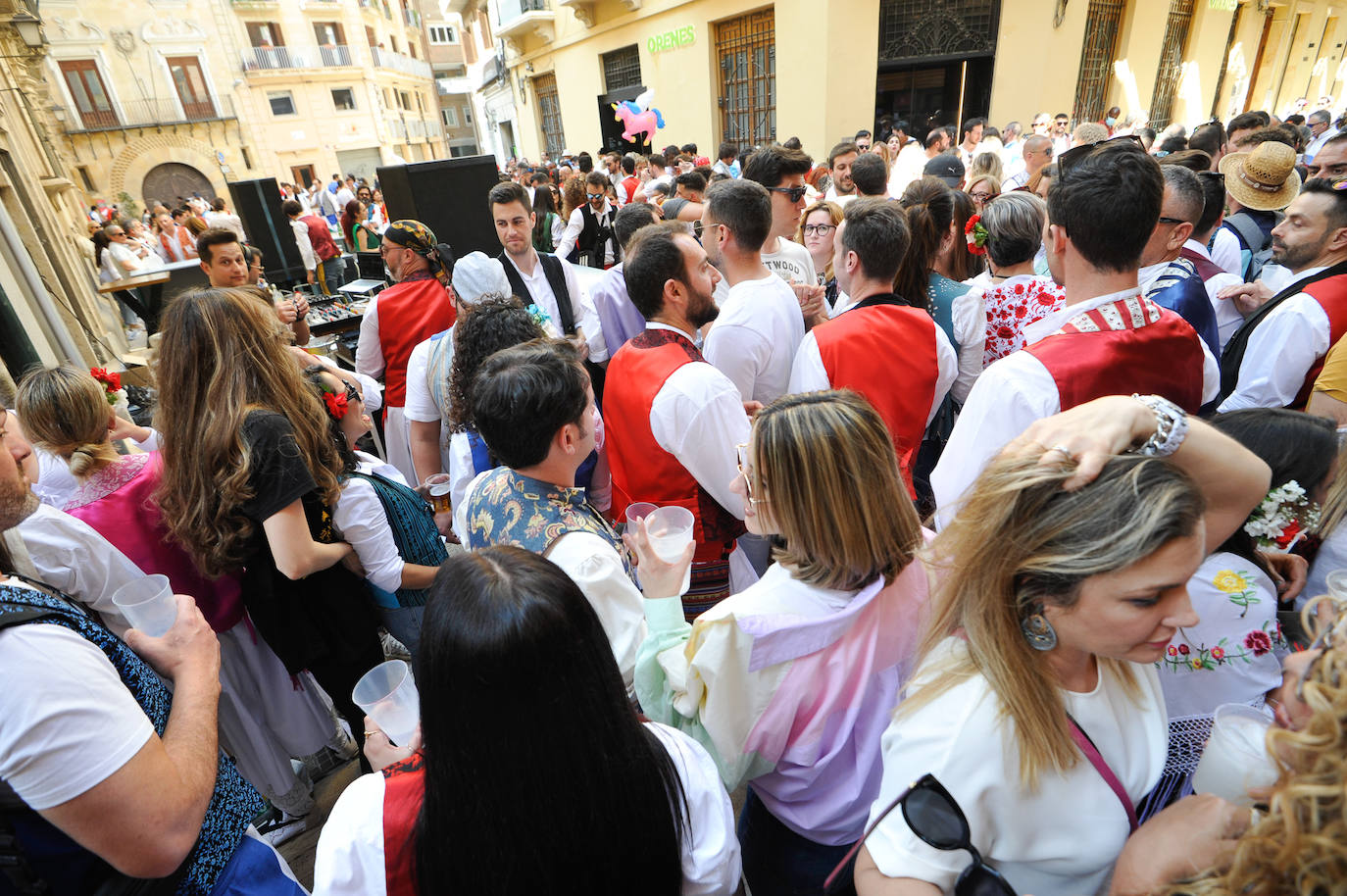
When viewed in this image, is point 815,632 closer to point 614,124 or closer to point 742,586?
point 742,586

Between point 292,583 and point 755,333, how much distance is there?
207cm

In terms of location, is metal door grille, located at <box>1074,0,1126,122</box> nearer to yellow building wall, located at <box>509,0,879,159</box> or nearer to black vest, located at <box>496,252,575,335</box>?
yellow building wall, located at <box>509,0,879,159</box>

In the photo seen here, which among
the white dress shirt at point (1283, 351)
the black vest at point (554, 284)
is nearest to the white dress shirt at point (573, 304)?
the black vest at point (554, 284)

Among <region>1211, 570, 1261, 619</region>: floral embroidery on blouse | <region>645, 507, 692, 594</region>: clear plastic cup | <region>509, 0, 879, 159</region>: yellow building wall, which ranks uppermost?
<region>509, 0, 879, 159</region>: yellow building wall

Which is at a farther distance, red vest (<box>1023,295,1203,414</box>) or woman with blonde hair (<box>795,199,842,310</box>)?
woman with blonde hair (<box>795,199,842,310</box>)

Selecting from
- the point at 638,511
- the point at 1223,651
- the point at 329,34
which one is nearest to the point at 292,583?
the point at 638,511

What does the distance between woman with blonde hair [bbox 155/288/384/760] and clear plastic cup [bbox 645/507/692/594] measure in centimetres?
104

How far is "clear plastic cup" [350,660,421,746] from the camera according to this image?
1.36 metres

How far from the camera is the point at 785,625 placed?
1227 millimetres

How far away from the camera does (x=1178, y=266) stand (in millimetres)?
2734

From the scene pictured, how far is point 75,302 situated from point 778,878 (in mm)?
10455

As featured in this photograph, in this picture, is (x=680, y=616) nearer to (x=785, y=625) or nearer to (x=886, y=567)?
(x=785, y=625)

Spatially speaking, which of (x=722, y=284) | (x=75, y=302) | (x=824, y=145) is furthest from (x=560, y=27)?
(x=722, y=284)

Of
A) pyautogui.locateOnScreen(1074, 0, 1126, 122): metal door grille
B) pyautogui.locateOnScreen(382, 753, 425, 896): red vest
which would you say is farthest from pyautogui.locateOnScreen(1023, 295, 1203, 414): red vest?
pyautogui.locateOnScreen(1074, 0, 1126, 122): metal door grille
